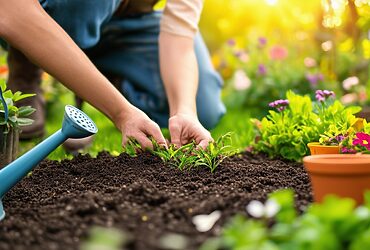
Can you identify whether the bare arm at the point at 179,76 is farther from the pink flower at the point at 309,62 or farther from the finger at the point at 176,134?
the pink flower at the point at 309,62

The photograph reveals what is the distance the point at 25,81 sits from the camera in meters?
3.28

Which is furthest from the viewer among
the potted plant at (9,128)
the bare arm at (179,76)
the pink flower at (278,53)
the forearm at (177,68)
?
the pink flower at (278,53)

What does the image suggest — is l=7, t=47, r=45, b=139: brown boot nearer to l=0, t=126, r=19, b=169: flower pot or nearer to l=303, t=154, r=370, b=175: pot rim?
l=0, t=126, r=19, b=169: flower pot

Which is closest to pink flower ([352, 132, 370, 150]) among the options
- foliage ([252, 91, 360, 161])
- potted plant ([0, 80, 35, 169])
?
foliage ([252, 91, 360, 161])

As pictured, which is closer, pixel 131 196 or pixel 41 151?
pixel 131 196

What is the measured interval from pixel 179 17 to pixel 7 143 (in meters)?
1.14

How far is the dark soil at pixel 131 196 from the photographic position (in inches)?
51.4

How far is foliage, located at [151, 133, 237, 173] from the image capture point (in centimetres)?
207

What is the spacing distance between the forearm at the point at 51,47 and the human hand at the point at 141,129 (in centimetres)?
5

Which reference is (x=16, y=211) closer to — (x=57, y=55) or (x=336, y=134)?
(x=57, y=55)

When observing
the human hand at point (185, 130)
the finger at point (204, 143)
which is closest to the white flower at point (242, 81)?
the human hand at point (185, 130)

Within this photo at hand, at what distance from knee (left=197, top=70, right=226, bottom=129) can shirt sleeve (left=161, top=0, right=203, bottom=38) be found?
0.69 meters

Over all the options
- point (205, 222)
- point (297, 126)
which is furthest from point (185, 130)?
point (205, 222)

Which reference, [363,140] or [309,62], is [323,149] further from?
[309,62]
